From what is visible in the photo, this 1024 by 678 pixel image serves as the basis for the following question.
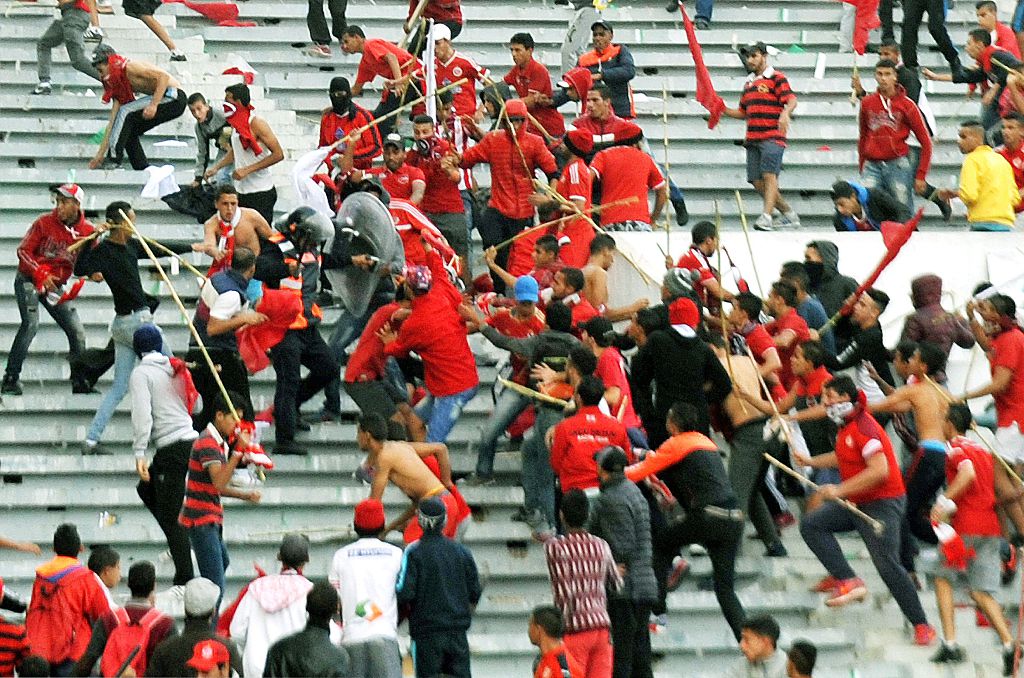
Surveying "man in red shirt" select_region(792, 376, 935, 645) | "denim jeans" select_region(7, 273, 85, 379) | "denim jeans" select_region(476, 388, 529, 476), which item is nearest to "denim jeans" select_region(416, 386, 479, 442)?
"denim jeans" select_region(476, 388, 529, 476)

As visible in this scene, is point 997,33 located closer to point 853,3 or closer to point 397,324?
point 853,3

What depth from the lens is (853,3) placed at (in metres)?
21.5

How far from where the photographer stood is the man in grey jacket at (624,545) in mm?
12797

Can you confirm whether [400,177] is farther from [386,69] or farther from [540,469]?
[540,469]

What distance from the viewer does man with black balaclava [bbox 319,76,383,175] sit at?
18062 millimetres

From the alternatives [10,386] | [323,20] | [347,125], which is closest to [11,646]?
[10,386]

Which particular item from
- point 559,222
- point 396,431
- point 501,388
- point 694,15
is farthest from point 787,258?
point 694,15

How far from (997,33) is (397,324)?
25.9ft

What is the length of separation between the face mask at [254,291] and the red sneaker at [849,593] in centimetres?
419

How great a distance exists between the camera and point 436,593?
12.3 metres

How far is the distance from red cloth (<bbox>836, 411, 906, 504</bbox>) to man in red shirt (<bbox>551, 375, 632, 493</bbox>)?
129cm

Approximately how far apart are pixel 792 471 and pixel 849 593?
78cm

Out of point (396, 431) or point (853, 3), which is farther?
point (853, 3)

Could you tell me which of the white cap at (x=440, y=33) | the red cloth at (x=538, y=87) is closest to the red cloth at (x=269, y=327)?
the red cloth at (x=538, y=87)
